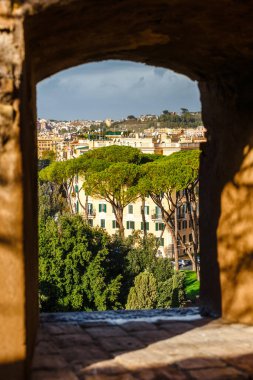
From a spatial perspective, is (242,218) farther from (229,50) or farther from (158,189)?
(158,189)

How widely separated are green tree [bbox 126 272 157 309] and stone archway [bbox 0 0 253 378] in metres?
13.5

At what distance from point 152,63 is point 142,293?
14.0 m

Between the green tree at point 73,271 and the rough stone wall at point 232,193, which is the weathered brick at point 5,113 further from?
the green tree at point 73,271

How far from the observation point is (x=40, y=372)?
8.95 ft

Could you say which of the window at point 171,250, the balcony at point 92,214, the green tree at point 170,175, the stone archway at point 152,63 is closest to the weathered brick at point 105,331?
the stone archway at point 152,63

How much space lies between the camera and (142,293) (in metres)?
17.6

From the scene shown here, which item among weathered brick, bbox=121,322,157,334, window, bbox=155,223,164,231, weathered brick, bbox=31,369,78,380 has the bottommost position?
weathered brick, bbox=31,369,78,380

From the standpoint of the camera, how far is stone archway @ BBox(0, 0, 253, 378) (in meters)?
2.38

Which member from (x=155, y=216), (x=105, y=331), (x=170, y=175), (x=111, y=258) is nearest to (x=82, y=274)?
(x=111, y=258)

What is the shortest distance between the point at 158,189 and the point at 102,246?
6402 mm

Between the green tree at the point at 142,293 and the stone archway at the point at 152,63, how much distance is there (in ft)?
44.1

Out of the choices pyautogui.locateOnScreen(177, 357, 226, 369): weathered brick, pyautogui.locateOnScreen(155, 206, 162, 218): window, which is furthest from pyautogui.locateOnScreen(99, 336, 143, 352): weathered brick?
pyautogui.locateOnScreen(155, 206, 162, 218): window

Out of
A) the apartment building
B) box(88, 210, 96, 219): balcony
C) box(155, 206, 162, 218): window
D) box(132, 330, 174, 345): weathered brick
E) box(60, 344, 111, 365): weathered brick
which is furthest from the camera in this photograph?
box(88, 210, 96, 219): balcony

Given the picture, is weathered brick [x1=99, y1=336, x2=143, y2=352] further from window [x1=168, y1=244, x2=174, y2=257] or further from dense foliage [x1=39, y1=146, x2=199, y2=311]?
window [x1=168, y1=244, x2=174, y2=257]
